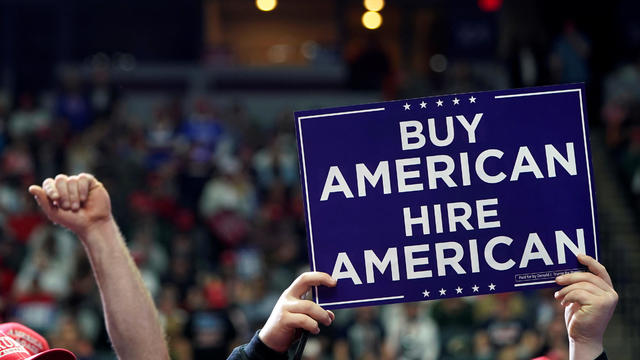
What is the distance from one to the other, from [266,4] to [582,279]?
15851 millimetres

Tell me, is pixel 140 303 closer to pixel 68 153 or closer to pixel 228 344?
pixel 228 344

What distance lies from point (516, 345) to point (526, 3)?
1024cm

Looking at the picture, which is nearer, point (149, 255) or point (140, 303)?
point (140, 303)

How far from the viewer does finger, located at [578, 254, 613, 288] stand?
9.53ft

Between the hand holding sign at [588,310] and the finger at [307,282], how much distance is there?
2.16 ft

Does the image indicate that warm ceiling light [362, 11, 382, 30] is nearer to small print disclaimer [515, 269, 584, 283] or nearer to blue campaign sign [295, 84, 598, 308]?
blue campaign sign [295, 84, 598, 308]

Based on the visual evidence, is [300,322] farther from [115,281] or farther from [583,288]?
[583,288]

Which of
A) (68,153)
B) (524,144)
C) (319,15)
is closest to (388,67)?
(319,15)

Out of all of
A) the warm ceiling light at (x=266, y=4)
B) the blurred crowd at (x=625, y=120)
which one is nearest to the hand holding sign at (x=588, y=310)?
the blurred crowd at (x=625, y=120)

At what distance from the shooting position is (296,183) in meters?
12.9

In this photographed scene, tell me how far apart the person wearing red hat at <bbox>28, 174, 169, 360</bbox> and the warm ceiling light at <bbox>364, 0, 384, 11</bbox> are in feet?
52.6

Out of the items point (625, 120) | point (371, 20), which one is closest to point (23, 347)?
point (625, 120)

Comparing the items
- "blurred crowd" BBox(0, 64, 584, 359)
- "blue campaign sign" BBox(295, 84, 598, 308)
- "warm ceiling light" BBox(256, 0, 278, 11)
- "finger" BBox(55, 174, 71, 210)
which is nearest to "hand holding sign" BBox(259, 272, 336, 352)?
"blue campaign sign" BBox(295, 84, 598, 308)

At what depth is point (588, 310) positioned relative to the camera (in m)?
2.80
